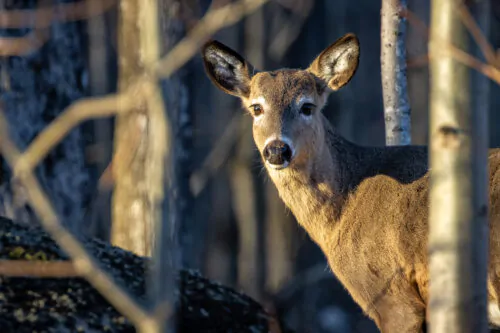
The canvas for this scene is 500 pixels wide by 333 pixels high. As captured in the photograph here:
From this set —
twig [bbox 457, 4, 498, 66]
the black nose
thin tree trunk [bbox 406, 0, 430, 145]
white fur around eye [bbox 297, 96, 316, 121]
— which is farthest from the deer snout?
thin tree trunk [bbox 406, 0, 430, 145]

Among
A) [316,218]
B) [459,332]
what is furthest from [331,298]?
[459,332]

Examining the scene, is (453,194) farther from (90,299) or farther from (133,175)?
(133,175)

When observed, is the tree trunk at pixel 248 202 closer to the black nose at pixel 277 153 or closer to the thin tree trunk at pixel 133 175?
the thin tree trunk at pixel 133 175

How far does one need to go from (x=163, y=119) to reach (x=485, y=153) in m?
1.39

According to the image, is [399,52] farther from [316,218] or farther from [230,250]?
[230,250]

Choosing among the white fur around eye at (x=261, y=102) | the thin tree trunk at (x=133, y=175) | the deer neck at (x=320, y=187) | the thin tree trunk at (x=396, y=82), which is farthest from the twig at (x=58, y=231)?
the thin tree trunk at (x=133, y=175)

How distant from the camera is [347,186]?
596cm

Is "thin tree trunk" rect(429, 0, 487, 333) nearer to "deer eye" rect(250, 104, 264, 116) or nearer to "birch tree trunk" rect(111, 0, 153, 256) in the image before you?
"deer eye" rect(250, 104, 264, 116)

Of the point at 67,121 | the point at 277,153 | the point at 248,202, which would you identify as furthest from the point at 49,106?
the point at 248,202

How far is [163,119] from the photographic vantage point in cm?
251

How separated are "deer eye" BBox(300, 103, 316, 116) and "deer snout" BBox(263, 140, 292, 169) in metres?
0.54

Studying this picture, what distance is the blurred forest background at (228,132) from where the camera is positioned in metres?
8.29

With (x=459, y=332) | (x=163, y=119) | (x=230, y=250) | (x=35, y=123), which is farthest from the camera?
(x=230, y=250)

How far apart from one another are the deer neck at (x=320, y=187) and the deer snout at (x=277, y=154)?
0.33m
